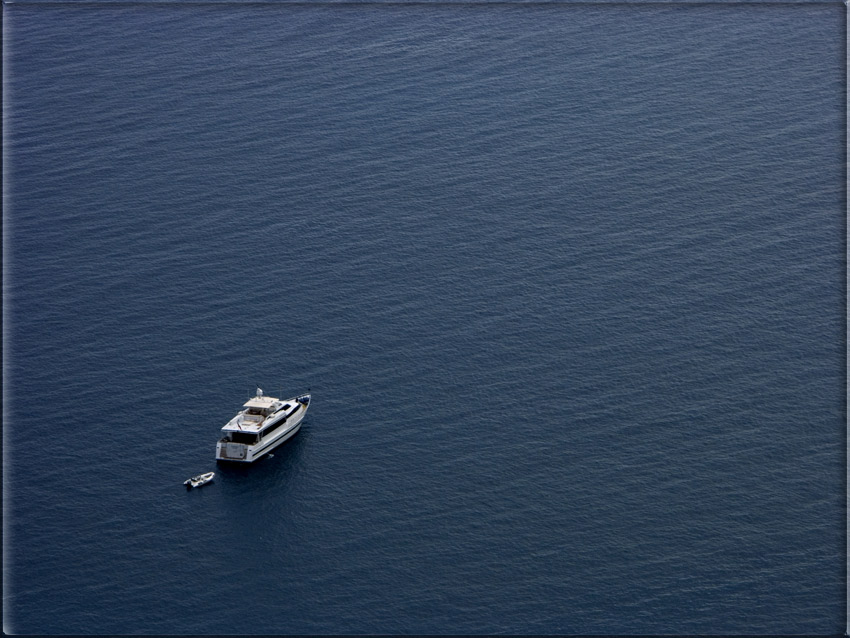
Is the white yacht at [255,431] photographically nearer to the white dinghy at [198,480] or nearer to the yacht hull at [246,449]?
the yacht hull at [246,449]

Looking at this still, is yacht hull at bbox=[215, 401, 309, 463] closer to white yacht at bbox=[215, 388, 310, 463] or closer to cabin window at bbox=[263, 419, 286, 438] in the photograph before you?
white yacht at bbox=[215, 388, 310, 463]

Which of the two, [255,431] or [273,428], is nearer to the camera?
[255,431]

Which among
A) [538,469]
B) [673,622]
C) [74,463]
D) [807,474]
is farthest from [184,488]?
[807,474]

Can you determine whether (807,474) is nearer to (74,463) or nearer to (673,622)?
(673,622)

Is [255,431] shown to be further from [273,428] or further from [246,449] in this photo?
[273,428]

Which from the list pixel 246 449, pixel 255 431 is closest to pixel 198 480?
pixel 246 449

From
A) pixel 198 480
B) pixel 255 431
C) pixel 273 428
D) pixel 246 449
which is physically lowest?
pixel 198 480

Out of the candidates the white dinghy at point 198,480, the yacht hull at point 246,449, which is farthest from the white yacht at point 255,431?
the white dinghy at point 198,480

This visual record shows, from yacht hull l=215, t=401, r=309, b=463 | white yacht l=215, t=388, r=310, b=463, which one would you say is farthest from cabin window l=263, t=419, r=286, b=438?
yacht hull l=215, t=401, r=309, b=463
